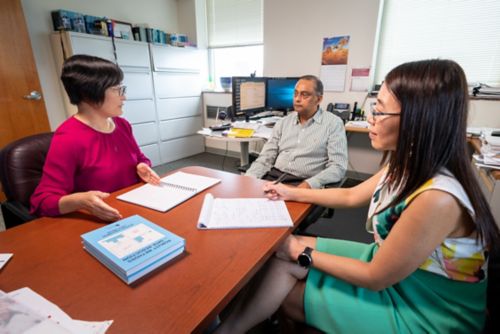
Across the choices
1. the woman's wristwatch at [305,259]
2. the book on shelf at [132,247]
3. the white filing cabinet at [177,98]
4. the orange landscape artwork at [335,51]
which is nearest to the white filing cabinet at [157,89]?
the white filing cabinet at [177,98]

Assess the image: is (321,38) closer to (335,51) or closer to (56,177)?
(335,51)

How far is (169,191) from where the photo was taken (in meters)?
1.19

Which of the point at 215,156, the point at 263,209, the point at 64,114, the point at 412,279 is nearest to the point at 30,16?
the point at 64,114

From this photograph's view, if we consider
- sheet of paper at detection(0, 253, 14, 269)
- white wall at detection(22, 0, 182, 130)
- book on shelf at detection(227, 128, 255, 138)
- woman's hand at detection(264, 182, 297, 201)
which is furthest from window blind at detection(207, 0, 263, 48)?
→ sheet of paper at detection(0, 253, 14, 269)

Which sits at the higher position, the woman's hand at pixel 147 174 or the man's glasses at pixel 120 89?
the man's glasses at pixel 120 89

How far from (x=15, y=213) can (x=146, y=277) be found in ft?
2.98

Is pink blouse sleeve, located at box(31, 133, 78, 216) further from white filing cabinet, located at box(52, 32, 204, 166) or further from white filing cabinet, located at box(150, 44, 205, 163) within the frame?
white filing cabinet, located at box(150, 44, 205, 163)

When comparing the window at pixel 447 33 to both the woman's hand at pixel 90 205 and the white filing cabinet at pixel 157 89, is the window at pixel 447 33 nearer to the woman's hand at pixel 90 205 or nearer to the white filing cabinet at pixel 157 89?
the white filing cabinet at pixel 157 89

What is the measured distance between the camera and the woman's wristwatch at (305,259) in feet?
2.80

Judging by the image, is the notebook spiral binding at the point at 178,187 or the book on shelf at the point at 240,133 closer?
the notebook spiral binding at the point at 178,187

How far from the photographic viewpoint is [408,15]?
2.84 m

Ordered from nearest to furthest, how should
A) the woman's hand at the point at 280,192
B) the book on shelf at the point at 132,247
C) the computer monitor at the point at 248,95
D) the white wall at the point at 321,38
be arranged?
1. the book on shelf at the point at 132,247
2. the woman's hand at the point at 280,192
3. the computer monitor at the point at 248,95
4. the white wall at the point at 321,38

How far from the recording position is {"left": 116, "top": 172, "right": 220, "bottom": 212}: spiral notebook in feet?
3.50

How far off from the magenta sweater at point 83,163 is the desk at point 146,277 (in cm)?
12
